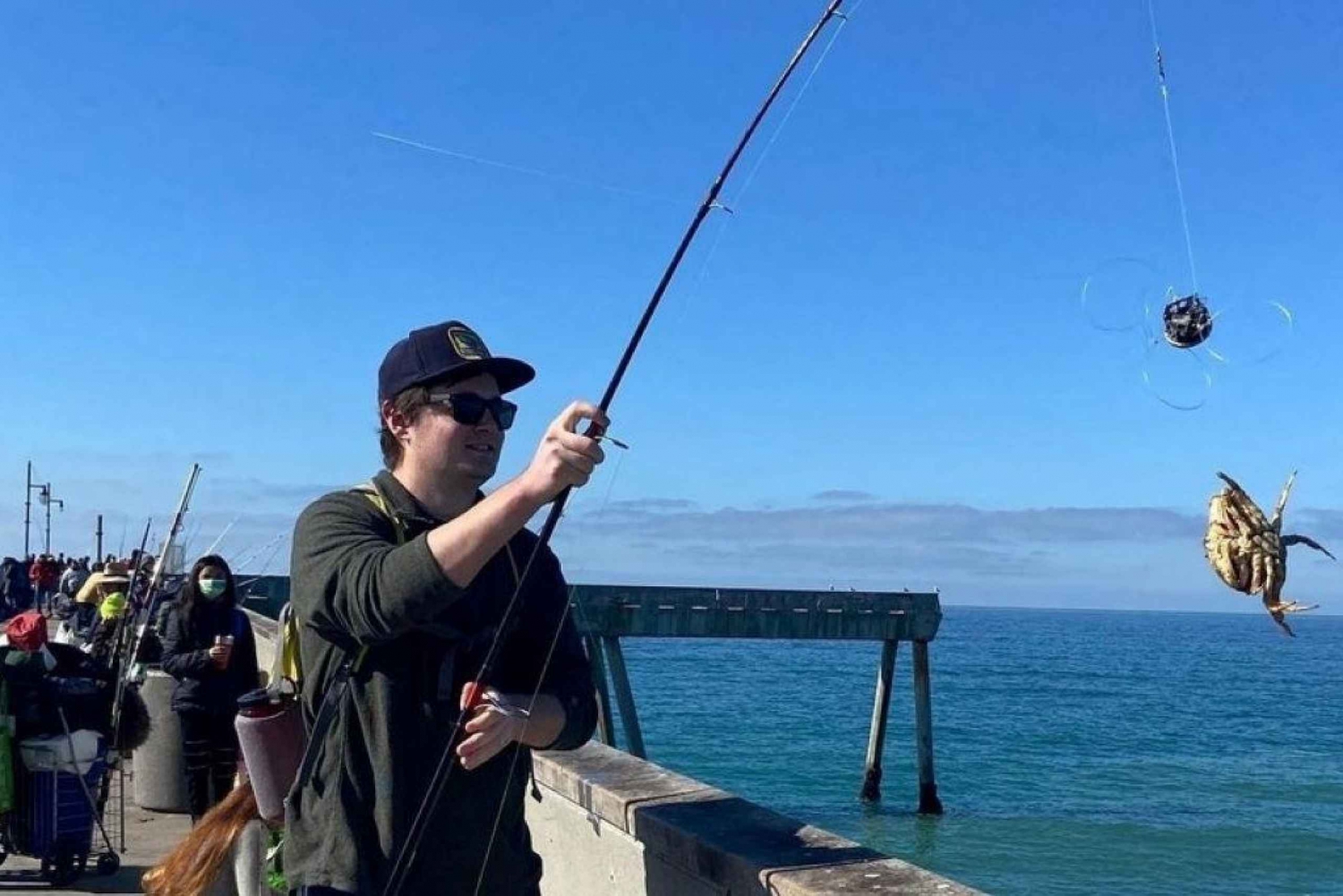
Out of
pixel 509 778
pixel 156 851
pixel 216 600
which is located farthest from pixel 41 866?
pixel 509 778

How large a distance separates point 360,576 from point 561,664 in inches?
28.1

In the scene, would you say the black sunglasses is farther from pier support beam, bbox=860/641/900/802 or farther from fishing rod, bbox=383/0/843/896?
pier support beam, bbox=860/641/900/802

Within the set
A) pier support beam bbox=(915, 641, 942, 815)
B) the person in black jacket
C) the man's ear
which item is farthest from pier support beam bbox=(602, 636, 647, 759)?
the man's ear

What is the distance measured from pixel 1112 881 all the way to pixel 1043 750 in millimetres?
21144

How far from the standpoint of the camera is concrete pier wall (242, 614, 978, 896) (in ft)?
11.6

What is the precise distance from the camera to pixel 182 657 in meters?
7.85

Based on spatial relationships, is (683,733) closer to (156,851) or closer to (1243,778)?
(1243,778)

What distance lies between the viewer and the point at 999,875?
25.2 m

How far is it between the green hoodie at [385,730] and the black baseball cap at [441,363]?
21 centimetres

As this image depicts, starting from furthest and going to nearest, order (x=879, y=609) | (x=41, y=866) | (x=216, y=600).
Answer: (x=879, y=609), (x=216, y=600), (x=41, y=866)

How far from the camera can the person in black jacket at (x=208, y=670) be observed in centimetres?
773

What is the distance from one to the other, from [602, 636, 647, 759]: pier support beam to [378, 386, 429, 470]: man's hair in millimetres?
24494

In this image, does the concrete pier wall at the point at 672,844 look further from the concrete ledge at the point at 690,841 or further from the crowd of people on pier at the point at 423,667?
the crowd of people on pier at the point at 423,667

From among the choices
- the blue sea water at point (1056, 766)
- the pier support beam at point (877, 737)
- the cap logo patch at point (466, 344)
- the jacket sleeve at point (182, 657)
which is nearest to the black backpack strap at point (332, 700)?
the cap logo patch at point (466, 344)
